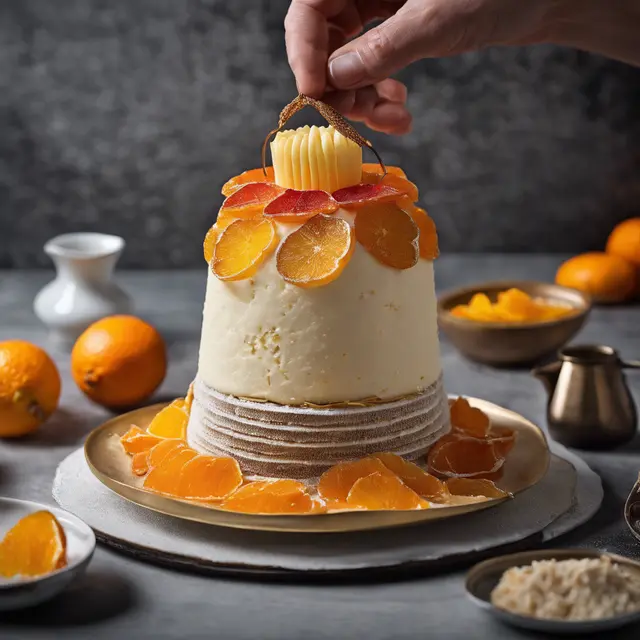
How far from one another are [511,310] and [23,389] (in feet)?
3.39

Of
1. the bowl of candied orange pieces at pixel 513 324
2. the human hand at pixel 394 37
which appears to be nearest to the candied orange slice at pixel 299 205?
the human hand at pixel 394 37

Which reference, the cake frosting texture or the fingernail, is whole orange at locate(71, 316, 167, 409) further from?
the fingernail

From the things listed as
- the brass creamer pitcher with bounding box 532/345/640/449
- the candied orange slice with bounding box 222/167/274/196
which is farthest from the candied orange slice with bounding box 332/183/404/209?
the brass creamer pitcher with bounding box 532/345/640/449

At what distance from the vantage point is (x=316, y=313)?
146cm

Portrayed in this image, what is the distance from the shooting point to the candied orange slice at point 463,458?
152 cm

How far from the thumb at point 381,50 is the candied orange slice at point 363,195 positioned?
0.57ft

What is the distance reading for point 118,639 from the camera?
1.20 meters

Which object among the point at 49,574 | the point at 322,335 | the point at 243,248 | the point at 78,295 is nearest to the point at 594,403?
the point at 322,335

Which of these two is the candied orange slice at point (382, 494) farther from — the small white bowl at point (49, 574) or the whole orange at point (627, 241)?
the whole orange at point (627, 241)

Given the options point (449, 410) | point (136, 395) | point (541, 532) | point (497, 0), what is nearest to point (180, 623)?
point (541, 532)

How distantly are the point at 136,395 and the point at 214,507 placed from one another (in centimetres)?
68

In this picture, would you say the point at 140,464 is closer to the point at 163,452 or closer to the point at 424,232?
the point at 163,452

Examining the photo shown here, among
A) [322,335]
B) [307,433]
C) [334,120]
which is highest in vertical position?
[334,120]

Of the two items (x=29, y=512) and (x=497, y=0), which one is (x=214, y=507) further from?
(x=497, y=0)
